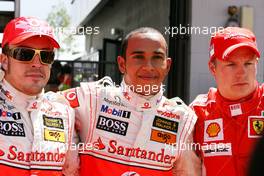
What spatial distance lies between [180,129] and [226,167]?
0.29m

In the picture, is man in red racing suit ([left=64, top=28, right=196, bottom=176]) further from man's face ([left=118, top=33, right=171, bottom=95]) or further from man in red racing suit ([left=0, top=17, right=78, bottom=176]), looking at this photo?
man in red racing suit ([left=0, top=17, right=78, bottom=176])

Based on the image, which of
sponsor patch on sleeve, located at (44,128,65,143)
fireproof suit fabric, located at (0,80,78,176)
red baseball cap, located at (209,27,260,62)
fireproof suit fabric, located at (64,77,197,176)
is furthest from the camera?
red baseball cap, located at (209,27,260,62)

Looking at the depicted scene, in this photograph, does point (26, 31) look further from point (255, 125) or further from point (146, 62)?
point (255, 125)

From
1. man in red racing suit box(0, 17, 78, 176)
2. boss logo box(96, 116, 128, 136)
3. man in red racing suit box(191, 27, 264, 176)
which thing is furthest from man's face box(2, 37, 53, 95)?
man in red racing suit box(191, 27, 264, 176)

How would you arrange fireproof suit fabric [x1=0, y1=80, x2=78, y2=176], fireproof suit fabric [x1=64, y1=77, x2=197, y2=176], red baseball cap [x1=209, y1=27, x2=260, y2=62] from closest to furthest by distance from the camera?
1. fireproof suit fabric [x1=0, y1=80, x2=78, y2=176]
2. fireproof suit fabric [x1=64, y1=77, x2=197, y2=176]
3. red baseball cap [x1=209, y1=27, x2=260, y2=62]

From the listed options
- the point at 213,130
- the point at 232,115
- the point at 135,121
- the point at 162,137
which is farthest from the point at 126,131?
the point at 232,115

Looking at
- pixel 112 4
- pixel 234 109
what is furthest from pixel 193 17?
pixel 112 4

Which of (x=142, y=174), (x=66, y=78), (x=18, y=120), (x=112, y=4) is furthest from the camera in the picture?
(x=112, y=4)

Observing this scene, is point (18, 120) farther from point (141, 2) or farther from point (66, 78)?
point (141, 2)

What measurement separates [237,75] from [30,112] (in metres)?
1.03

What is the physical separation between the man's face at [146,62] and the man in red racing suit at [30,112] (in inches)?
14.4

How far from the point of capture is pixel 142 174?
7.71 feet

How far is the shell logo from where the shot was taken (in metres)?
2.42

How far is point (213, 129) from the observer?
2.43 m
